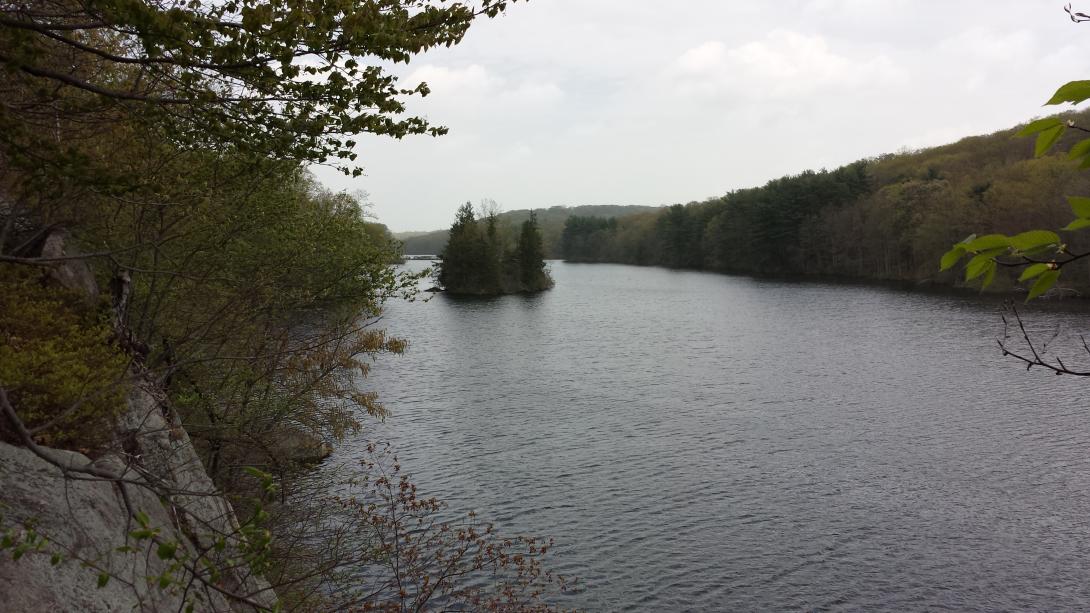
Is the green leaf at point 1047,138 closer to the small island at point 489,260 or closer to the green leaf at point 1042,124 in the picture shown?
the green leaf at point 1042,124

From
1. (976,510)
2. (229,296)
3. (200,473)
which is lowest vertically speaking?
(976,510)

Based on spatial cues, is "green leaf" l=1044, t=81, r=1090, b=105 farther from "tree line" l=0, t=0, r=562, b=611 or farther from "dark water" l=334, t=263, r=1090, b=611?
"dark water" l=334, t=263, r=1090, b=611

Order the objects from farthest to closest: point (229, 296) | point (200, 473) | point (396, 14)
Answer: point (229, 296) → point (200, 473) → point (396, 14)

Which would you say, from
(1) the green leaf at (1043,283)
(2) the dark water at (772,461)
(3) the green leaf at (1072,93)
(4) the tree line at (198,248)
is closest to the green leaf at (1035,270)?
(1) the green leaf at (1043,283)

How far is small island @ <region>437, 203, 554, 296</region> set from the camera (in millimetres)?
85250

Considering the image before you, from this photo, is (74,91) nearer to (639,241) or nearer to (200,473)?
(200,473)

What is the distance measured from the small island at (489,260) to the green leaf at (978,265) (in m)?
81.2

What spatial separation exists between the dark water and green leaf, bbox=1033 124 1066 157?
1383 centimetres

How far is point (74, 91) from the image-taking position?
8109mm

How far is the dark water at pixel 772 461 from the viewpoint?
15.7 metres

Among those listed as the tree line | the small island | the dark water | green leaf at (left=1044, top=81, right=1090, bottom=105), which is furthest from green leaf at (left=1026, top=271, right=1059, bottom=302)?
the small island

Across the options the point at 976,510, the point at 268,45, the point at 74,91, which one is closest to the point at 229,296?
the point at 74,91

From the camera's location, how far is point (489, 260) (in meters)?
85.0

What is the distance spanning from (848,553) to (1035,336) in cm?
2802
